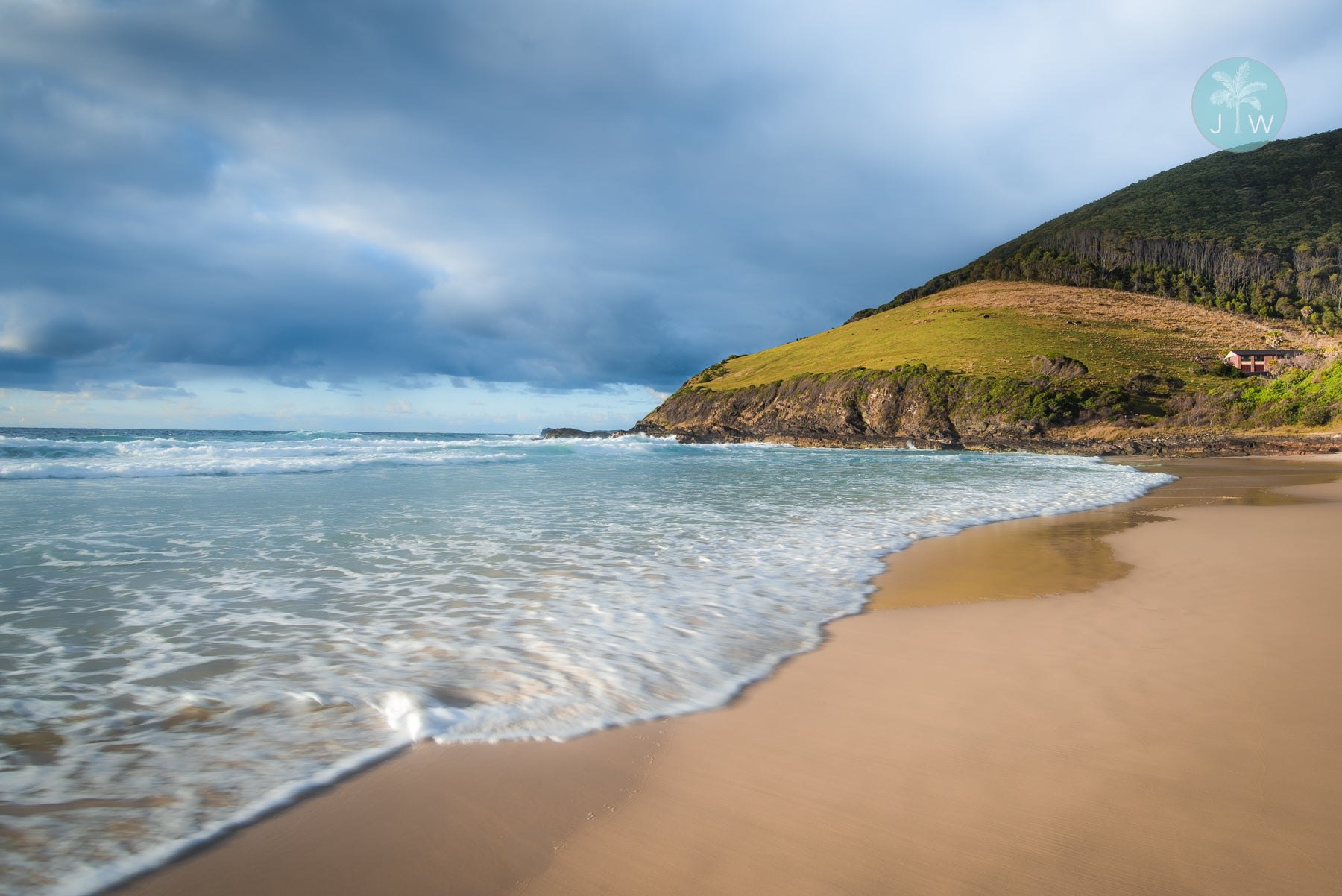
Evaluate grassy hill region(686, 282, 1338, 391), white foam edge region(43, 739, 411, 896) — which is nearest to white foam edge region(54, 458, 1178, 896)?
white foam edge region(43, 739, 411, 896)

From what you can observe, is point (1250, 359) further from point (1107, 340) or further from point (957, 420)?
point (957, 420)

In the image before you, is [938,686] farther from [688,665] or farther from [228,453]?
[228,453]

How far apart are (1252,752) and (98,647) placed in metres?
6.29

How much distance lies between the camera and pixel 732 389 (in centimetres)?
7650

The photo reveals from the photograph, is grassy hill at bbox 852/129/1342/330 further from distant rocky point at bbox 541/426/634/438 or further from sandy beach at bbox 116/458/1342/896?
sandy beach at bbox 116/458/1342/896

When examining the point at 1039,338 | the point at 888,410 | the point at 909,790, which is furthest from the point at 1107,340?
the point at 909,790

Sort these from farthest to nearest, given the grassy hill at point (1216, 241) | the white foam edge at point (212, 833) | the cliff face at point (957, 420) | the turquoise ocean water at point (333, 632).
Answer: the grassy hill at point (1216, 241) < the cliff face at point (957, 420) < the turquoise ocean water at point (333, 632) < the white foam edge at point (212, 833)

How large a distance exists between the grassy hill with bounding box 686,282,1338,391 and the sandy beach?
174 ft

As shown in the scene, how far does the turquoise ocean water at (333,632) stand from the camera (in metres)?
2.49

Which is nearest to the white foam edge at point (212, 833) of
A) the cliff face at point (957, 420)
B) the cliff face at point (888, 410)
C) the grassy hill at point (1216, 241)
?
the cliff face at point (957, 420)

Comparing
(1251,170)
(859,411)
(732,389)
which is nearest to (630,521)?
(859,411)

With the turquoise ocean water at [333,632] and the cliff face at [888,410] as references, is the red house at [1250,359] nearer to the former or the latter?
the cliff face at [888,410]

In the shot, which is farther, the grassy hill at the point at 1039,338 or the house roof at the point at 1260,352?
the grassy hill at the point at 1039,338

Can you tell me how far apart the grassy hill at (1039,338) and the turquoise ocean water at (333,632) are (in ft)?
166
